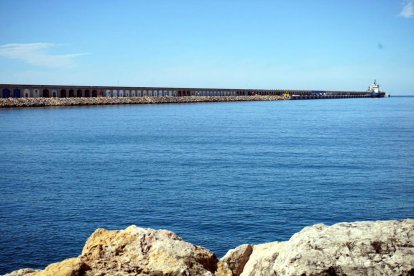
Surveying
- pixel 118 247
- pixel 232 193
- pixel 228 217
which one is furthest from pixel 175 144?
pixel 118 247

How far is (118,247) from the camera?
6523 mm

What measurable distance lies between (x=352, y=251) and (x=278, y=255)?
1.01 m

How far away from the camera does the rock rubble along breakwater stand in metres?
5.16

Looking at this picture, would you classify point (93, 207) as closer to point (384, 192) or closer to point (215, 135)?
point (384, 192)

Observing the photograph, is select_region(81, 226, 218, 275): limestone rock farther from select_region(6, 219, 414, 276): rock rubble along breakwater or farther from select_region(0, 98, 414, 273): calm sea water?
select_region(0, 98, 414, 273): calm sea water

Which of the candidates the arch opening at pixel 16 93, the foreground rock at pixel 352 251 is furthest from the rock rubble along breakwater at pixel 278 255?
the arch opening at pixel 16 93

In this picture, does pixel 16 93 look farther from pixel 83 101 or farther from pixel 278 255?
pixel 278 255

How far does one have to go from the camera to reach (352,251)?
527 cm

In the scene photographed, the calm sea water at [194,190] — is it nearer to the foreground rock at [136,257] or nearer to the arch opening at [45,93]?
the foreground rock at [136,257]

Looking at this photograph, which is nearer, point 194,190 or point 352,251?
point 352,251

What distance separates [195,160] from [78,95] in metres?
127

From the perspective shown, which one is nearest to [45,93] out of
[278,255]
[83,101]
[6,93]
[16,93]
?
[83,101]

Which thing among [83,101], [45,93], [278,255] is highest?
[45,93]

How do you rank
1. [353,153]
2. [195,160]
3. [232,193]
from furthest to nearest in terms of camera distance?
[353,153], [195,160], [232,193]
